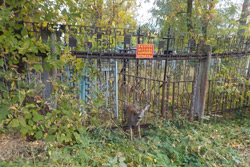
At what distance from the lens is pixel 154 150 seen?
3236 millimetres

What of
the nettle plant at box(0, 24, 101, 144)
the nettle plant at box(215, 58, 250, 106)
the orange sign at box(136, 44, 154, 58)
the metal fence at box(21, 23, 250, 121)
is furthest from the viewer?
the nettle plant at box(215, 58, 250, 106)

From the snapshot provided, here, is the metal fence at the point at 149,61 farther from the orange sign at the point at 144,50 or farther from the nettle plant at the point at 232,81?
the orange sign at the point at 144,50

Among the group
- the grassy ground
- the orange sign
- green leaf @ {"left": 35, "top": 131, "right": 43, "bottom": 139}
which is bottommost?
the grassy ground

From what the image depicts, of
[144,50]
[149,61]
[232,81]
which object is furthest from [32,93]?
[232,81]

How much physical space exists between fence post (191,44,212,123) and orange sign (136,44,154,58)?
57.0 inches

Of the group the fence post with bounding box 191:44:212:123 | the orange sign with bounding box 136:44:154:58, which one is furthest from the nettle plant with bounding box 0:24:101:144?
the fence post with bounding box 191:44:212:123

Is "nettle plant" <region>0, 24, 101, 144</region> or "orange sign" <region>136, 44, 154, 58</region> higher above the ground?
"orange sign" <region>136, 44, 154, 58</region>

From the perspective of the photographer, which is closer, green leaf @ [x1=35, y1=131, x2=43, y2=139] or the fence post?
green leaf @ [x1=35, y1=131, x2=43, y2=139]

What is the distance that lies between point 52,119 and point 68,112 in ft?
0.84

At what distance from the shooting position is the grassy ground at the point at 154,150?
272 centimetres

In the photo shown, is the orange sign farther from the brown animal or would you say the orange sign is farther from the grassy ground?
the grassy ground

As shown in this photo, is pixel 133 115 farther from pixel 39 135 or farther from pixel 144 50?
pixel 39 135

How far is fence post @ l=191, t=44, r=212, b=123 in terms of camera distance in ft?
14.7

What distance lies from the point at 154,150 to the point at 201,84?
7.18 feet
